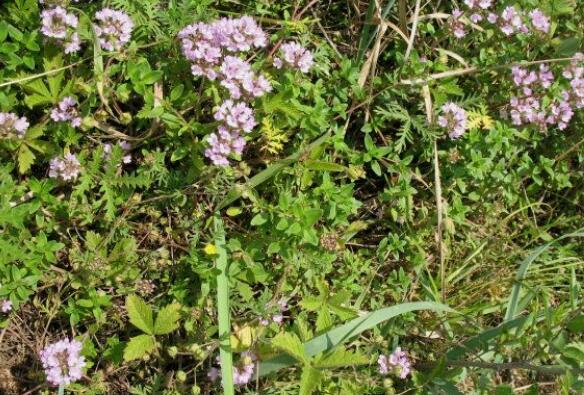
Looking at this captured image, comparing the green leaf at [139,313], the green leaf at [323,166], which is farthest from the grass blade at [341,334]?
the green leaf at [323,166]

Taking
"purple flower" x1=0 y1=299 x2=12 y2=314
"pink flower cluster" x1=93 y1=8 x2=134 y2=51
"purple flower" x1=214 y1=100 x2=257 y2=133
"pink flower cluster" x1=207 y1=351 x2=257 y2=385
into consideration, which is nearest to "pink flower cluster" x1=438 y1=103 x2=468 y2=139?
"purple flower" x1=214 y1=100 x2=257 y2=133

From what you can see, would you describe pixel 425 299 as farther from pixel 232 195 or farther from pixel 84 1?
pixel 84 1

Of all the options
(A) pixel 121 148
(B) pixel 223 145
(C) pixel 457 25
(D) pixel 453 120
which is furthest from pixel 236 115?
(C) pixel 457 25

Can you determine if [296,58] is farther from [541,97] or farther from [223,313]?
[541,97]

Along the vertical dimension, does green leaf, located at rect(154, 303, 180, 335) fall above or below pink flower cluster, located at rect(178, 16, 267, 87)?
below

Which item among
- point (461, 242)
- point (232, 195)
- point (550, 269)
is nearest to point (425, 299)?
point (461, 242)

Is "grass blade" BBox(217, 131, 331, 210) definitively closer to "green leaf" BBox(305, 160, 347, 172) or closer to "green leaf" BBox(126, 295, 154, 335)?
"green leaf" BBox(305, 160, 347, 172)
